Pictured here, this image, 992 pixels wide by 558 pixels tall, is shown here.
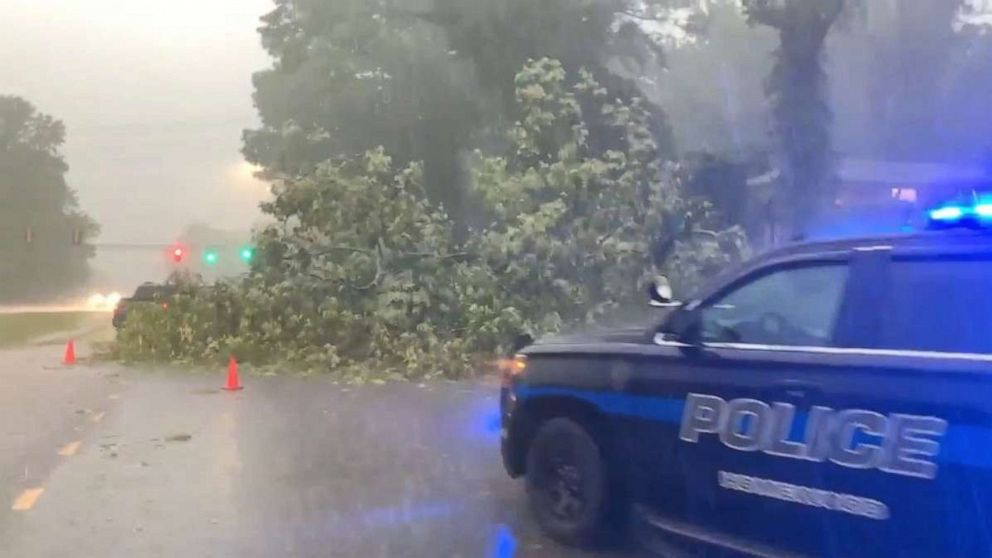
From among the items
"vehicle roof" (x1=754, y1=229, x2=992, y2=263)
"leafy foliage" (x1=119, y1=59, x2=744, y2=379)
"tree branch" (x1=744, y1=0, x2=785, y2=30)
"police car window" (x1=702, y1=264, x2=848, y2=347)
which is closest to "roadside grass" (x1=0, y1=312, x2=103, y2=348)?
"leafy foliage" (x1=119, y1=59, x2=744, y2=379)

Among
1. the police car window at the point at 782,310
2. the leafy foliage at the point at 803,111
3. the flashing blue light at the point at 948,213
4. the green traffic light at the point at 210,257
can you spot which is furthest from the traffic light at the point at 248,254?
the flashing blue light at the point at 948,213

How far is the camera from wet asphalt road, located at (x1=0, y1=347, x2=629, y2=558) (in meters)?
6.88

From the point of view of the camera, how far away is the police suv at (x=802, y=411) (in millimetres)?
4645

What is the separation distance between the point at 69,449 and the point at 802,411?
7235 millimetres

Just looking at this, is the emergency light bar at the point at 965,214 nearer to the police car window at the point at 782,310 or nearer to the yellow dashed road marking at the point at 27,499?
the police car window at the point at 782,310

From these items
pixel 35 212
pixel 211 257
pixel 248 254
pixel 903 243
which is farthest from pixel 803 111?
pixel 35 212

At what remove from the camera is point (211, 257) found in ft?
105

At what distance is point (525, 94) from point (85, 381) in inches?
331

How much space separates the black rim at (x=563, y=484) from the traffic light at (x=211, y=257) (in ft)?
80.2

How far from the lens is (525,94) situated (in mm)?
19328

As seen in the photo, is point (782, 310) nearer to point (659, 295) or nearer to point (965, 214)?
point (965, 214)

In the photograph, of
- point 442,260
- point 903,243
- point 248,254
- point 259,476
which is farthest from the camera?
point 248,254

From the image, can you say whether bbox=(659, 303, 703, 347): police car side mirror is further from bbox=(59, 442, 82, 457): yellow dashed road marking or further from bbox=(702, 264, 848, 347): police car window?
bbox=(59, 442, 82, 457): yellow dashed road marking

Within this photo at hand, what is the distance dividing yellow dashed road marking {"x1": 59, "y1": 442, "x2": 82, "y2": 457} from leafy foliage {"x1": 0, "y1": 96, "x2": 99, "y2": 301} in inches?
2102
